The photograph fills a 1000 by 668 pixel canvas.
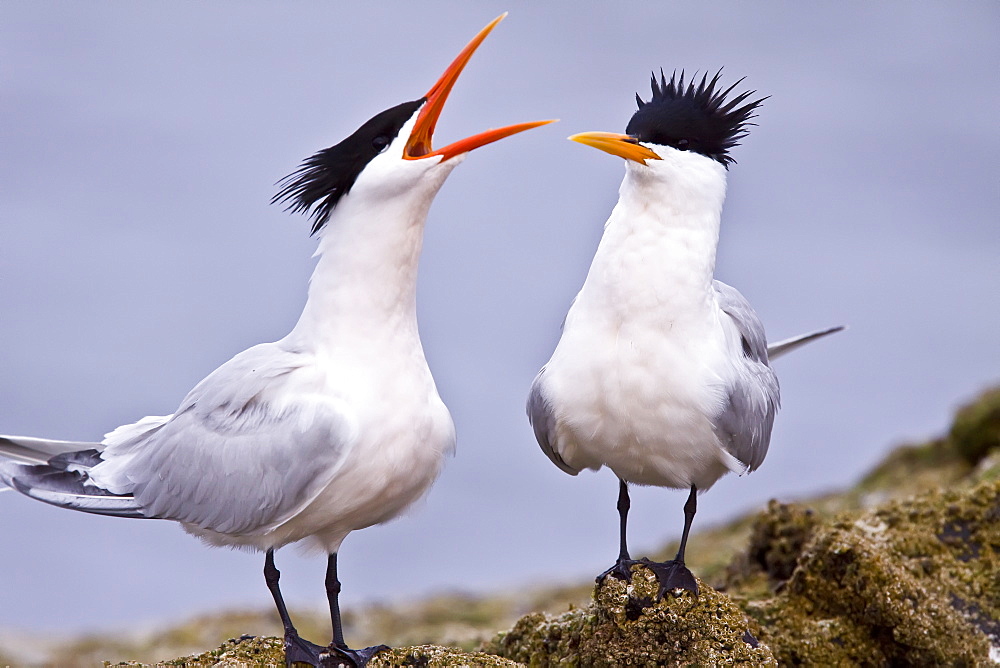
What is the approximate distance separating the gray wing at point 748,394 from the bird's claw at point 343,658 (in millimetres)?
2275

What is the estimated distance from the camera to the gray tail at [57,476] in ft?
18.8

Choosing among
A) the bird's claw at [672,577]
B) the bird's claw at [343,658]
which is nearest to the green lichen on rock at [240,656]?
the bird's claw at [343,658]

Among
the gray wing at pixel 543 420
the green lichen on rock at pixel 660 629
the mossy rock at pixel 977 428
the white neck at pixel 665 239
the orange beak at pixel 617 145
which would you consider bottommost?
the mossy rock at pixel 977 428

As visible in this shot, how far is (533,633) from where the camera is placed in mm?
6699

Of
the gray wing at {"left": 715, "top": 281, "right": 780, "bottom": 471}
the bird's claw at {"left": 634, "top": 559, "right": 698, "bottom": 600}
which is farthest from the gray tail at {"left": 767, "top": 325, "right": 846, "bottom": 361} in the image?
the bird's claw at {"left": 634, "top": 559, "right": 698, "bottom": 600}

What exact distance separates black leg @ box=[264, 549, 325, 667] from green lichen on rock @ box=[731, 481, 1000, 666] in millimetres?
2845

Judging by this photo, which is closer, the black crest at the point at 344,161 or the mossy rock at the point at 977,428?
the black crest at the point at 344,161

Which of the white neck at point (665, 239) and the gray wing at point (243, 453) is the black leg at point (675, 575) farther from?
the gray wing at point (243, 453)

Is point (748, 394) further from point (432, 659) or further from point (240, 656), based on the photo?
point (240, 656)

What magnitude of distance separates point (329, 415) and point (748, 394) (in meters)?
2.30

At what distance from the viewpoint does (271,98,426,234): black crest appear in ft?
18.7

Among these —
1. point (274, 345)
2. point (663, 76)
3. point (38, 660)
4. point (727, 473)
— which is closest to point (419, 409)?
point (274, 345)

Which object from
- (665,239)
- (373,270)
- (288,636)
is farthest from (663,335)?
(288,636)

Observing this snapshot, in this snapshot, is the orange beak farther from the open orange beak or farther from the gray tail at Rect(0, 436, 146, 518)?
the gray tail at Rect(0, 436, 146, 518)
